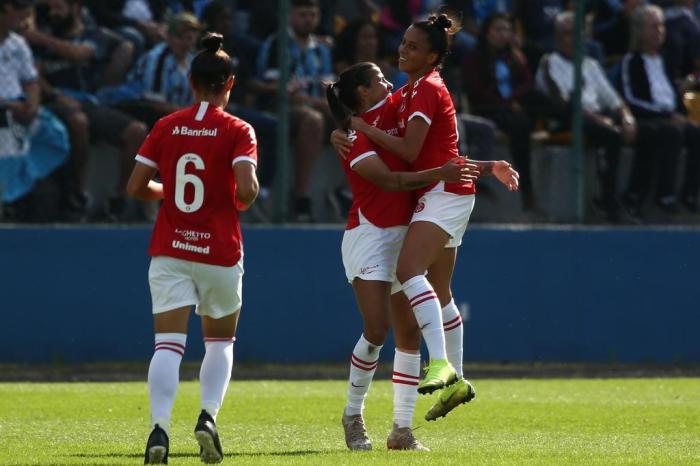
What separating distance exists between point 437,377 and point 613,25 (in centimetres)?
786

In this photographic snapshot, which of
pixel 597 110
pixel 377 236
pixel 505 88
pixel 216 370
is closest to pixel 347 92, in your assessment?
pixel 377 236

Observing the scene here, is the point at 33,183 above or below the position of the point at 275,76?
below

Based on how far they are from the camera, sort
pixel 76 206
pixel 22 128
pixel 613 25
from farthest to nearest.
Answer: pixel 613 25
pixel 76 206
pixel 22 128

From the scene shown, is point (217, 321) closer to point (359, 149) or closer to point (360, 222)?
point (360, 222)

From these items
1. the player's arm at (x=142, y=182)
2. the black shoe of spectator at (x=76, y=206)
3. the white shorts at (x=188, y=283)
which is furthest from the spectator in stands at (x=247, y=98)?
the white shorts at (x=188, y=283)

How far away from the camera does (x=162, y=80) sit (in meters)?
12.1

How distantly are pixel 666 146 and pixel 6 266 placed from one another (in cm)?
584

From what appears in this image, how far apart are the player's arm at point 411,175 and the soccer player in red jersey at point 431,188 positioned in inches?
4.1

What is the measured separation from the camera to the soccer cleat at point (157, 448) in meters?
6.08

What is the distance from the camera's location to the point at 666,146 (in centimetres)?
1288

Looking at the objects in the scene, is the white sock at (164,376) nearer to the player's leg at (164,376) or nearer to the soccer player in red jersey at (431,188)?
the player's leg at (164,376)

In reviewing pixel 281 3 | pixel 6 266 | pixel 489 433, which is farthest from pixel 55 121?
pixel 489 433

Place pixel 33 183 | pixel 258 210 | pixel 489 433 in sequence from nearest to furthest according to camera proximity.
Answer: pixel 489 433
pixel 33 183
pixel 258 210

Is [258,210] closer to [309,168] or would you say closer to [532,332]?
[309,168]
